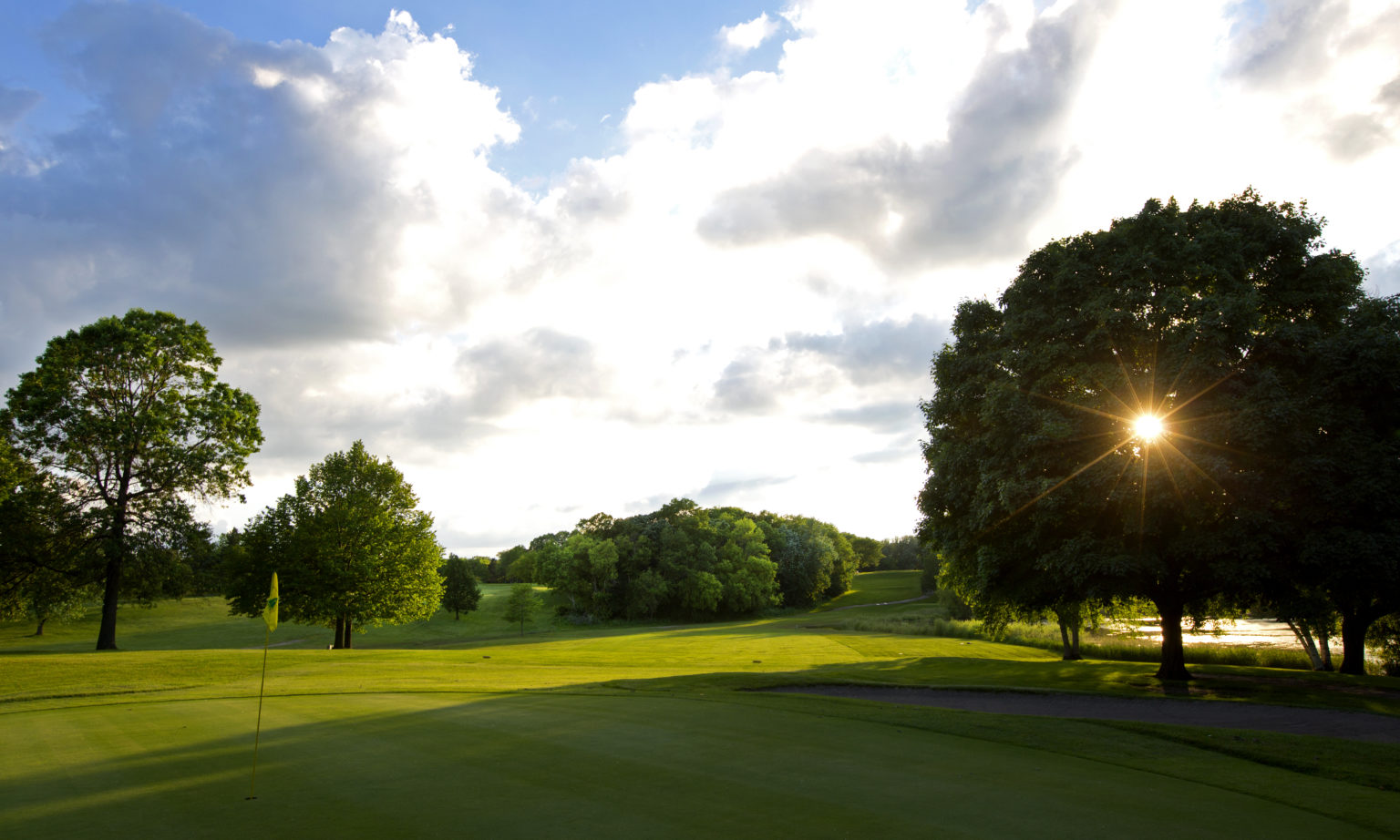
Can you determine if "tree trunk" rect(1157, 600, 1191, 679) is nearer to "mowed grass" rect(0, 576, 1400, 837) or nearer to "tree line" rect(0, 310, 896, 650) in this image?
"mowed grass" rect(0, 576, 1400, 837)

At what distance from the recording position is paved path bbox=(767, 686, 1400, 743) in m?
14.4

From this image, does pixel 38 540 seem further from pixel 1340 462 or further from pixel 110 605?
pixel 1340 462

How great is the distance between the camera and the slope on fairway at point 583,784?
6543mm

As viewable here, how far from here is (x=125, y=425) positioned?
3080 centimetres

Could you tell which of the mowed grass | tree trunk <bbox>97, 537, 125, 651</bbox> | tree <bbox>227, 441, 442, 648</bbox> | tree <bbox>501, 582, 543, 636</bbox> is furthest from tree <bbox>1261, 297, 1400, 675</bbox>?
tree <bbox>501, 582, 543, 636</bbox>

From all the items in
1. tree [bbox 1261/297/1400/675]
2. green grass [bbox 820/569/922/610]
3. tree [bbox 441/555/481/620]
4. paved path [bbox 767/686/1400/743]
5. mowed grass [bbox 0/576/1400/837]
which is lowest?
green grass [bbox 820/569/922/610]

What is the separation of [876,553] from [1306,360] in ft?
502

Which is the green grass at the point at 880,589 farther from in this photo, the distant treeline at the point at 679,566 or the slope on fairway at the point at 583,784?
the slope on fairway at the point at 583,784

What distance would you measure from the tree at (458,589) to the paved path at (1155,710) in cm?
5726

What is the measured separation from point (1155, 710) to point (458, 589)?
64324 mm

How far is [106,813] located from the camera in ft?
22.4

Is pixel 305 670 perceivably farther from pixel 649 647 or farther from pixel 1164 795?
pixel 1164 795

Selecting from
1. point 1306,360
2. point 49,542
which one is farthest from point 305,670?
point 1306,360

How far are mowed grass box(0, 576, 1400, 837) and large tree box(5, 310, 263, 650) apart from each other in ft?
44.3
